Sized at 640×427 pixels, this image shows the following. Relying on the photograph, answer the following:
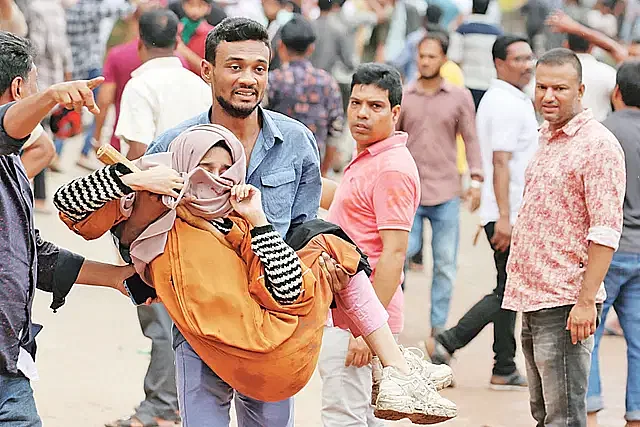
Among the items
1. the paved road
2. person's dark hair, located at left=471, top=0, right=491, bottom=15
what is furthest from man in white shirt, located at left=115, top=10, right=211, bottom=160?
person's dark hair, located at left=471, top=0, right=491, bottom=15

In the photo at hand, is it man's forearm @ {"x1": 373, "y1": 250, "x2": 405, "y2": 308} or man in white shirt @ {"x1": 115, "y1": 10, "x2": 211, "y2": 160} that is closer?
man's forearm @ {"x1": 373, "y1": 250, "x2": 405, "y2": 308}

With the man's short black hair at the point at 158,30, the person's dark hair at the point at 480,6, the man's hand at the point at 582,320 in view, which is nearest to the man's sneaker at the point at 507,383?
the man's hand at the point at 582,320

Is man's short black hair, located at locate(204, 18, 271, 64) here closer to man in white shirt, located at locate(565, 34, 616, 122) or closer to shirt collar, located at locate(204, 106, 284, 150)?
shirt collar, located at locate(204, 106, 284, 150)

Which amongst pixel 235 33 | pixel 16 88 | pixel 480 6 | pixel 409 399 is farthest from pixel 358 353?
pixel 480 6

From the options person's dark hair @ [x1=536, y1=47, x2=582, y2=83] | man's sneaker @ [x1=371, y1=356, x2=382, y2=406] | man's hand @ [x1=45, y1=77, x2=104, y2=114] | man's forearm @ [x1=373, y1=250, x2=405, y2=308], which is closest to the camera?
man's hand @ [x1=45, y1=77, x2=104, y2=114]

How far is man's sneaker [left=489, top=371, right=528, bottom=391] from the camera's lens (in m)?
7.22

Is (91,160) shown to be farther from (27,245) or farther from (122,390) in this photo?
(27,245)

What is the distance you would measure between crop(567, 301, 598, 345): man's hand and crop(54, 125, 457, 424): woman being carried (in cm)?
154

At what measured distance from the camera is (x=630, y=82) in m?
6.15

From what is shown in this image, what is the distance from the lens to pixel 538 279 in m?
5.09

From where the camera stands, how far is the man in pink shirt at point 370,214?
15.8ft

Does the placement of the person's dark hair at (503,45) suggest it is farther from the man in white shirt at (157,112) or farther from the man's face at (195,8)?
the man's face at (195,8)

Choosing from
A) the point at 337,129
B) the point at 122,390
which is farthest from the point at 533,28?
the point at 122,390

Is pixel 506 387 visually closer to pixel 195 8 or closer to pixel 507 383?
pixel 507 383
